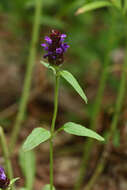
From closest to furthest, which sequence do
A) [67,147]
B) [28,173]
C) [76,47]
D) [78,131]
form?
[78,131] < [28,173] < [67,147] < [76,47]

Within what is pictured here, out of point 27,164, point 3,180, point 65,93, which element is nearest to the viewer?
point 3,180

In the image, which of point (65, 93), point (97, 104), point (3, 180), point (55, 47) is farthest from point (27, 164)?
point (65, 93)

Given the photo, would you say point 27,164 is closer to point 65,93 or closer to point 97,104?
point 97,104

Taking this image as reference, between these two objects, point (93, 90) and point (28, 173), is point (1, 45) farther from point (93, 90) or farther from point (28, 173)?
point (28, 173)

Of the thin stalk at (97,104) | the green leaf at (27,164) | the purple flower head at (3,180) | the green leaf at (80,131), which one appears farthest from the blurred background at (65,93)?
the purple flower head at (3,180)

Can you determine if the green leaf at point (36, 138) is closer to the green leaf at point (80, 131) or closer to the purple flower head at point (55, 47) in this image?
the green leaf at point (80, 131)

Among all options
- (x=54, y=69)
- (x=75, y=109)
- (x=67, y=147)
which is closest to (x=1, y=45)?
(x=75, y=109)
